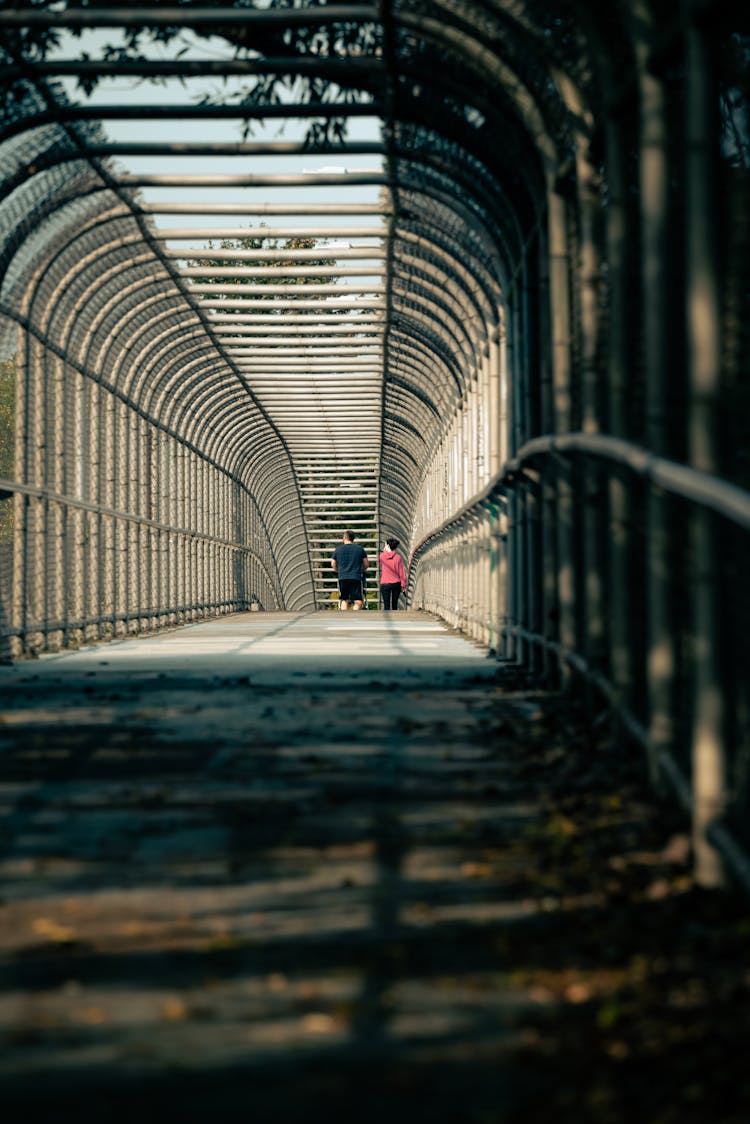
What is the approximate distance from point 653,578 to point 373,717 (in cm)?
277

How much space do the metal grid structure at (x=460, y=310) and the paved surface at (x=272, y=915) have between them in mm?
606

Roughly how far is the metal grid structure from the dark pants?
5319mm

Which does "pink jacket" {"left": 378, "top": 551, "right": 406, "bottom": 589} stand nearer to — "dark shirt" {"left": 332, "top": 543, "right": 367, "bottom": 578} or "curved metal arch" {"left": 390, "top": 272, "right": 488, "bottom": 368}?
"dark shirt" {"left": 332, "top": 543, "right": 367, "bottom": 578}

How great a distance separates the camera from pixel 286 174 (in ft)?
40.8

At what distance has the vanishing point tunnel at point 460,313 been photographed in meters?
4.23

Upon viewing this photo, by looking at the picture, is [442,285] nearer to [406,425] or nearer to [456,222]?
[456,222]

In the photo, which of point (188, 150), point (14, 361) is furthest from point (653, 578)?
point (14, 361)

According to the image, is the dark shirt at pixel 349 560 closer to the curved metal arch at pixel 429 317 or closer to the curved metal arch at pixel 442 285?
the curved metal arch at pixel 429 317

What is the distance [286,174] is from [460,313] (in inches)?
125

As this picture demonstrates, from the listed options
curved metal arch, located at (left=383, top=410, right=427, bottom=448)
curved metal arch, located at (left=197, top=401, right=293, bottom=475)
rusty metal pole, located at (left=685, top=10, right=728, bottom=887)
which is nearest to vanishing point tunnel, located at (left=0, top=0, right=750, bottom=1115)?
rusty metal pole, located at (left=685, top=10, right=728, bottom=887)

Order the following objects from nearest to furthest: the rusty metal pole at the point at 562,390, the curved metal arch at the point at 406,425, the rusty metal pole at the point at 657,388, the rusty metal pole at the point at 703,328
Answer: the rusty metal pole at the point at 703,328 → the rusty metal pole at the point at 657,388 → the rusty metal pole at the point at 562,390 → the curved metal arch at the point at 406,425

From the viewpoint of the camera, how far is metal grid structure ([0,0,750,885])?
167 inches

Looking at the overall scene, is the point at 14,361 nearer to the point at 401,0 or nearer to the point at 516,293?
the point at 516,293

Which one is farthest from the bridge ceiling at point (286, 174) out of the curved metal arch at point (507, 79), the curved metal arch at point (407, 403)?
the curved metal arch at point (407, 403)
